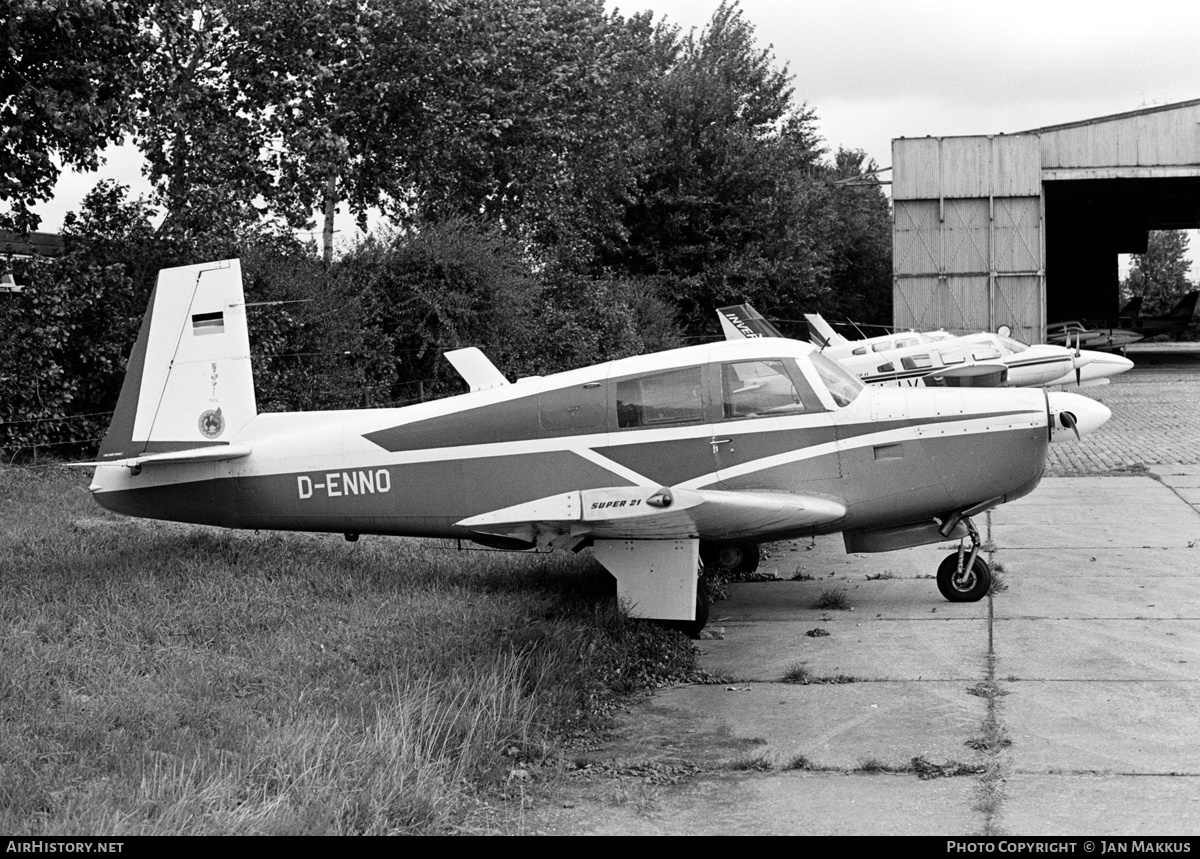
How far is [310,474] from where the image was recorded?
8.95 m

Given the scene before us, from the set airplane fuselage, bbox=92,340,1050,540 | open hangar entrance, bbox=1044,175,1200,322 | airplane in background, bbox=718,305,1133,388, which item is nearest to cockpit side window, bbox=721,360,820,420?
airplane fuselage, bbox=92,340,1050,540

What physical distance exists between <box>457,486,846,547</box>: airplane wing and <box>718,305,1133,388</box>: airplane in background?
1169 centimetres

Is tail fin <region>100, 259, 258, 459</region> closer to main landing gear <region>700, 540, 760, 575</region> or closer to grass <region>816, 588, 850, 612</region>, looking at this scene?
main landing gear <region>700, 540, 760, 575</region>

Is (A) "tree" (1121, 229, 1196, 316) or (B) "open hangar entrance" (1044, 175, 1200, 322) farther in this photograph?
(A) "tree" (1121, 229, 1196, 316)

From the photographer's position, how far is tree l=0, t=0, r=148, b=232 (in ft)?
46.8

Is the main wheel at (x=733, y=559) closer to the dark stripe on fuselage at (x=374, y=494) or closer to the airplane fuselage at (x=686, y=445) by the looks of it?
the airplane fuselage at (x=686, y=445)

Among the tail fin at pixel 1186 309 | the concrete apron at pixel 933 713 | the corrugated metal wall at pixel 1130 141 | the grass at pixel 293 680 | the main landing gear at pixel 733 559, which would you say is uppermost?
the corrugated metal wall at pixel 1130 141

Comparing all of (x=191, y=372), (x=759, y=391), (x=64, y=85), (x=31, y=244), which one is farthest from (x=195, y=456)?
(x=31, y=244)

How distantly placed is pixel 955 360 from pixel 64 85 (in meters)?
14.4

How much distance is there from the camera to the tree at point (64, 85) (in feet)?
46.8

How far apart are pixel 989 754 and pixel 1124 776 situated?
22.8 inches

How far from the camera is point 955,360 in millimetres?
21656

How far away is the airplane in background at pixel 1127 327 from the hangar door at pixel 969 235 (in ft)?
32.0

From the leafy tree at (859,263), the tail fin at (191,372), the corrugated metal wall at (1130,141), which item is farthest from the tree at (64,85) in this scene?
the leafy tree at (859,263)
